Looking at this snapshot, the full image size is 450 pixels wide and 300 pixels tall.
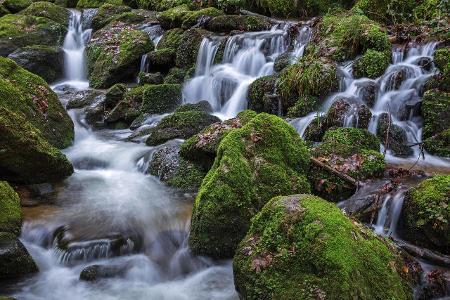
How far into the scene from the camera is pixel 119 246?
609cm

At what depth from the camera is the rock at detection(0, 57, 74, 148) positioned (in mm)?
9078

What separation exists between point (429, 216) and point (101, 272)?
411cm

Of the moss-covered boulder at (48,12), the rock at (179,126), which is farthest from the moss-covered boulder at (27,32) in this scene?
the rock at (179,126)

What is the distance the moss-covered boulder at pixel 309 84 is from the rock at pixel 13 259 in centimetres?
643

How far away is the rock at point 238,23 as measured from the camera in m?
14.2

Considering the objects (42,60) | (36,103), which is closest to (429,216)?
(36,103)

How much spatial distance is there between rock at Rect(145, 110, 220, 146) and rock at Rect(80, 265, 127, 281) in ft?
13.9

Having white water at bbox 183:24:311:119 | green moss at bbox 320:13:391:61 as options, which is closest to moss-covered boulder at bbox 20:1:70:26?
white water at bbox 183:24:311:119

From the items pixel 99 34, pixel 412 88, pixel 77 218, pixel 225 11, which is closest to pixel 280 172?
pixel 77 218

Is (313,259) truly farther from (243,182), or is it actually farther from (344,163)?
(344,163)

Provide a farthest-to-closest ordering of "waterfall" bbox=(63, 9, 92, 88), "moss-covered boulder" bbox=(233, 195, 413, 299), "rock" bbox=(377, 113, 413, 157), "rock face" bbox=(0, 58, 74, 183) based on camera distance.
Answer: "waterfall" bbox=(63, 9, 92, 88), "rock" bbox=(377, 113, 413, 157), "rock face" bbox=(0, 58, 74, 183), "moss-covered boulder" bbox=(233, 195, 413, 299)

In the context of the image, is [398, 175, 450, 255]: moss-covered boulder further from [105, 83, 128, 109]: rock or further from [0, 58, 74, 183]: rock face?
[105, 83, 128, 109]: rock

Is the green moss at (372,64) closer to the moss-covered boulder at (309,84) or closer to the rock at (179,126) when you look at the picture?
the moss-covered boulder at (309,84)

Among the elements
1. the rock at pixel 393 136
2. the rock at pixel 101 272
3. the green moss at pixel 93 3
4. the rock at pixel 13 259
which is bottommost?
the rock at pixel 101 272
